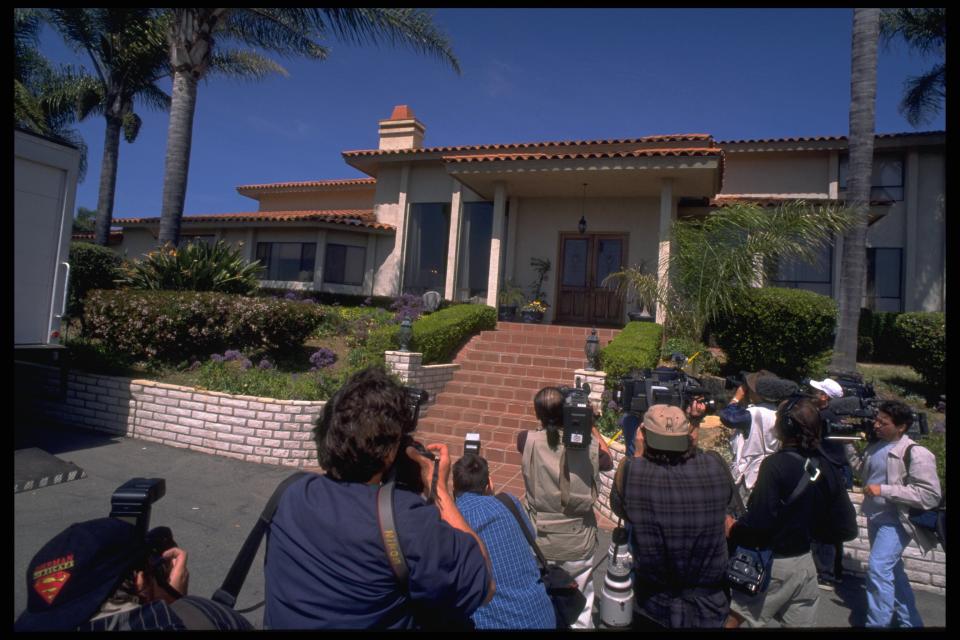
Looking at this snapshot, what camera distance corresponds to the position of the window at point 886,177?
1420 centimetres

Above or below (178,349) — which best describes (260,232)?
above

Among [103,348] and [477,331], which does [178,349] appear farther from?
[477,331]

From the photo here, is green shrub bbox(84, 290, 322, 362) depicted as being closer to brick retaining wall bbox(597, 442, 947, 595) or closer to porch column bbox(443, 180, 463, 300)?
porch column bbox(443, 180, 463, 300)

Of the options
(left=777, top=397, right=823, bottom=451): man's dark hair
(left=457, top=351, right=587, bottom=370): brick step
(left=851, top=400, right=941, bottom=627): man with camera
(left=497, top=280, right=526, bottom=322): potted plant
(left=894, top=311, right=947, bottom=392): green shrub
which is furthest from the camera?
(left=497, top=280, right=526, bottom=322): potted plant

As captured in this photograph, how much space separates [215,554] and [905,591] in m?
4.66

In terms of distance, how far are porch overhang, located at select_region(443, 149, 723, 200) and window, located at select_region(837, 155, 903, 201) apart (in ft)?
15.6

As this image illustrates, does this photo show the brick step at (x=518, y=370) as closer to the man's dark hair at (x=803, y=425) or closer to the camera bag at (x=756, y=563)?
the man's dark hair at (x=803, y=425)

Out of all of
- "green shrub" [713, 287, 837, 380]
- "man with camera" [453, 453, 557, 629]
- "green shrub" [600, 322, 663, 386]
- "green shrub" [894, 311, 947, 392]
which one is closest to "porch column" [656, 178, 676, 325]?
"green shrub" [600, 322, 663, 386]

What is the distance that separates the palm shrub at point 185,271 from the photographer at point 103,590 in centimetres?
832

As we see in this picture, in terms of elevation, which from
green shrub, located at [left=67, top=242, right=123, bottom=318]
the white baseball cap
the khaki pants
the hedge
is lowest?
the khaki pants

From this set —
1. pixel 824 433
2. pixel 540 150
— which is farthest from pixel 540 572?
pixel 540 150

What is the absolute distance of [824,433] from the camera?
333 centimetres

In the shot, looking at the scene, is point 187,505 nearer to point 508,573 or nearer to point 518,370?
point 508,573

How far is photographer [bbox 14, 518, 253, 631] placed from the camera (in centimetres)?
157
